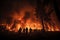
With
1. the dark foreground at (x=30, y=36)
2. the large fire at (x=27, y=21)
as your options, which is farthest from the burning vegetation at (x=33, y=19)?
the dark foreground at (x=30, y=36)

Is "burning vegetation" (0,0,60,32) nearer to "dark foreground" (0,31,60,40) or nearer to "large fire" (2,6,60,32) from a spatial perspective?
"large fire" (2,6,60,32)

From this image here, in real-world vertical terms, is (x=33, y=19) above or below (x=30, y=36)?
above

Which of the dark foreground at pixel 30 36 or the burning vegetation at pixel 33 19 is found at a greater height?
the burning vegetation at pixel 33 19

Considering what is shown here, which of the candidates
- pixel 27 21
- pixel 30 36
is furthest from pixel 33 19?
pixel 30 36

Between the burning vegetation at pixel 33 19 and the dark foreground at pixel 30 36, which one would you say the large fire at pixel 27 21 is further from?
the dark foreground at pixel 30 36

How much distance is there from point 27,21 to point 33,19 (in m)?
0.20

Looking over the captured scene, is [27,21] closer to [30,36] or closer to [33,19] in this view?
[33,19]

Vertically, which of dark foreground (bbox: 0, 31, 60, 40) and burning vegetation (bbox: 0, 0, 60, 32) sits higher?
burning vegetation (bbox: 0, 0, 60, 32)

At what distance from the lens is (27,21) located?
3.63m

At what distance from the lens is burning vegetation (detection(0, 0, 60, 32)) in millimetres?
3566

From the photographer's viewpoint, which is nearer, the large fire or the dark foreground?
the dark foreground

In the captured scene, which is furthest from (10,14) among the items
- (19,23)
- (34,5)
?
(34,5)

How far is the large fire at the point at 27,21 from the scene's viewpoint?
3.54 metres

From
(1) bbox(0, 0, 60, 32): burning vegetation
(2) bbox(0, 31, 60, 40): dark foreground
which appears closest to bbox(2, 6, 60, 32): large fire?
(1) bbox(0, 0, 60, 32): burning vegetation
